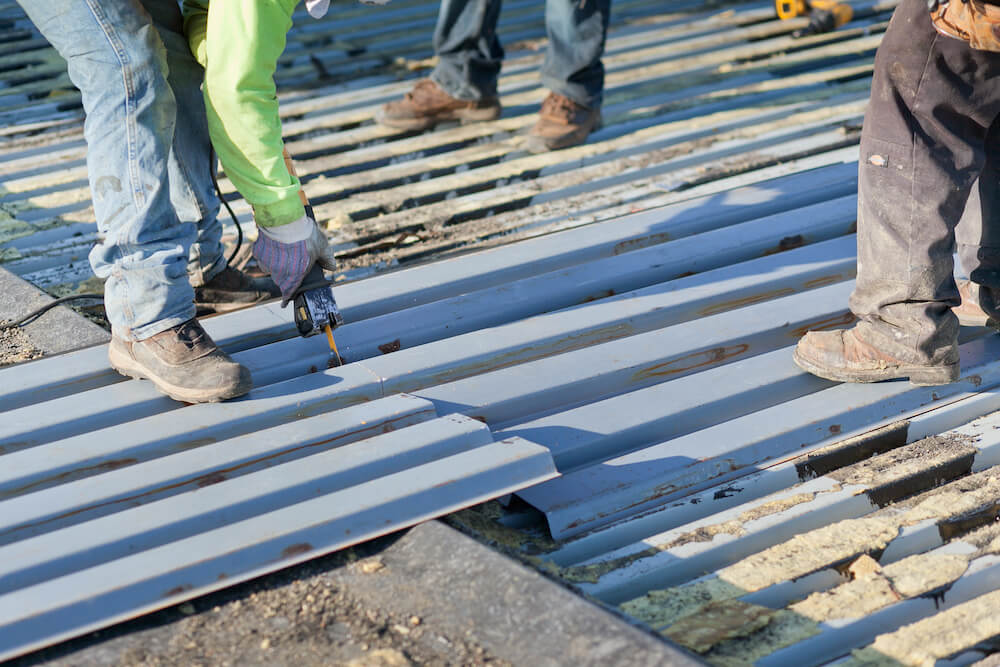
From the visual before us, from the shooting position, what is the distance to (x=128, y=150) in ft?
7.65

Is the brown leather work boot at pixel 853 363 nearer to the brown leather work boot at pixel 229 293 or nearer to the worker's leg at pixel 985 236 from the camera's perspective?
the worker's leg at pixel 985 236

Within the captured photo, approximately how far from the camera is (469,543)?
1.90 m

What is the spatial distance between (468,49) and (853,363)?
2522mm

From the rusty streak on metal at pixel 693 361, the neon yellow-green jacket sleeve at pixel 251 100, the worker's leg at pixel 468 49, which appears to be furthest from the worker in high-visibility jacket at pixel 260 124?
the worker's leg at pixel 468 49

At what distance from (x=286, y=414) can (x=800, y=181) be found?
1.99 metres

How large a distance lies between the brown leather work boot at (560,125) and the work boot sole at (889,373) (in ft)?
6.23

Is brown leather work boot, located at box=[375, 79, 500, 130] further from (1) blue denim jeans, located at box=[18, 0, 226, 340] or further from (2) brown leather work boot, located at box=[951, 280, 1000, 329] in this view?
(2) brown leather work boot, located at box=[951, 280, 1000, 329]

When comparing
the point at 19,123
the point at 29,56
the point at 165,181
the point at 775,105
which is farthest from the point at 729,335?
the point at 29,56

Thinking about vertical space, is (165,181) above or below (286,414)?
above

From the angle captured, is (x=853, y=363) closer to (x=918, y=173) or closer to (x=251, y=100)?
(x=918, y=173)

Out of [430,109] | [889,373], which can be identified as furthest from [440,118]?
Answer: [889,373]

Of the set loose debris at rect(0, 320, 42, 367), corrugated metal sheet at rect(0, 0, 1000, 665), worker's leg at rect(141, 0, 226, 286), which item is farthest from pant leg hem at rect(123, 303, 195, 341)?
loose debris at rect(0, 320, 42, 367)

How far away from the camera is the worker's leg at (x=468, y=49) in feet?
14.4

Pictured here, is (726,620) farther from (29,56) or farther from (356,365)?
(29,56)
